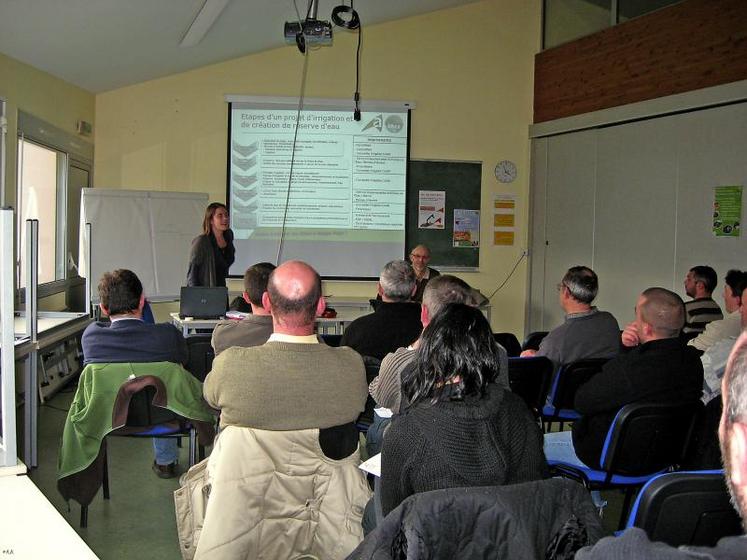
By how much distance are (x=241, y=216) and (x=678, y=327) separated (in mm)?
5891

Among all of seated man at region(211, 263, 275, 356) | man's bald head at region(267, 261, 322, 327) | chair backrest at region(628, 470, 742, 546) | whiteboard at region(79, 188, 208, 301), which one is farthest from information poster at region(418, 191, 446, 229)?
chair backrest at region(628, 470, 742, 546)

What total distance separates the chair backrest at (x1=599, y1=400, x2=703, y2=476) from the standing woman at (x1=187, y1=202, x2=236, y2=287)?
4.08 meters

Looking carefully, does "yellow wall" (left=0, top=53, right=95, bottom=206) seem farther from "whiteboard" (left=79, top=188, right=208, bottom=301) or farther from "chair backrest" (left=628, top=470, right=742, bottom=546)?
"chair backrest" (left=628, top=470, right=742, bottom=546)

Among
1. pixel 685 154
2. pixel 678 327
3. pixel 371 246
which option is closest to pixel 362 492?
pixel 678 327

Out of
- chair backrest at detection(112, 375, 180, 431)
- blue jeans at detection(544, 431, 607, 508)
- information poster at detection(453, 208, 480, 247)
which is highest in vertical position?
information poster at detection(453, 208, 480, 247)

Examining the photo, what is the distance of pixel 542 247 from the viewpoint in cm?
876

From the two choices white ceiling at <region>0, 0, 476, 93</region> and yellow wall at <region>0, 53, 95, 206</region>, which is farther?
yellow wall at <region>0, 53, 95, 206</region>

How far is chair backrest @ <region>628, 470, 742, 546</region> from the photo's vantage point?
1.95 meters

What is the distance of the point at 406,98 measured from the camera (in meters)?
8.70

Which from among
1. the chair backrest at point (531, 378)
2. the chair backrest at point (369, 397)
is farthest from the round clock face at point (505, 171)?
the chair backrest at point (369, 397)

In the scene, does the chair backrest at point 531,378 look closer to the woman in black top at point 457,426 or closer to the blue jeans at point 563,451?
the blue jeans at point 563,451

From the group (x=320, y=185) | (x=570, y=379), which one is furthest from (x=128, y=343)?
(x=320, y=185)

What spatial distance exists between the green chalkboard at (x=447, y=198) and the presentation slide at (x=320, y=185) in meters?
0.12

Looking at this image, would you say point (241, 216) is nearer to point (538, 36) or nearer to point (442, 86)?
point (442, 86)
